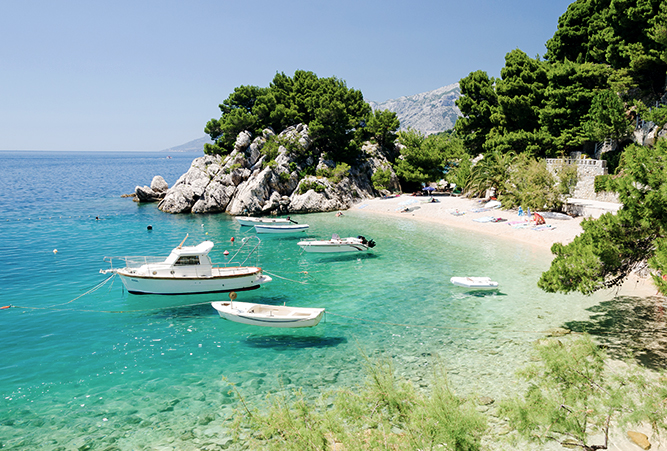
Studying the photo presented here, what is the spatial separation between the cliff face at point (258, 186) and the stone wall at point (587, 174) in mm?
31986

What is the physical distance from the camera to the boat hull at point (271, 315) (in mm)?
18234

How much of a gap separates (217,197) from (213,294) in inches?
1547

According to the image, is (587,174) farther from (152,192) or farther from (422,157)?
(152,192)

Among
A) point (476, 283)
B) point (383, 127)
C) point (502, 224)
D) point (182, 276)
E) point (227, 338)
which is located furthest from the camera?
point (383, 127)

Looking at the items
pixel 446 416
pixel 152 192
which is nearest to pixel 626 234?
pixel 446 416

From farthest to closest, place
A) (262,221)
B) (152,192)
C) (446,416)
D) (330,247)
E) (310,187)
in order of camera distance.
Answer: (152,192) → (310,187) → (262,221) → (330,247) → (446,416)

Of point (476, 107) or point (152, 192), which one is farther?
point (152, 192)

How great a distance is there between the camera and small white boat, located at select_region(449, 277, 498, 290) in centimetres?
2397

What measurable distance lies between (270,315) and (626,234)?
16.2 metres

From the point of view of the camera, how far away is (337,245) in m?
34.1

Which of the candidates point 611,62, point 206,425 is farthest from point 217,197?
point 611,62

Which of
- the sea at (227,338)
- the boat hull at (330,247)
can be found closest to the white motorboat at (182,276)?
the sea at (227,338)

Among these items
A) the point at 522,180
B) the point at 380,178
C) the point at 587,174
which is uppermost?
the point at 587,174

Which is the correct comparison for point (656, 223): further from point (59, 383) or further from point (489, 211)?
point (489, 211)
